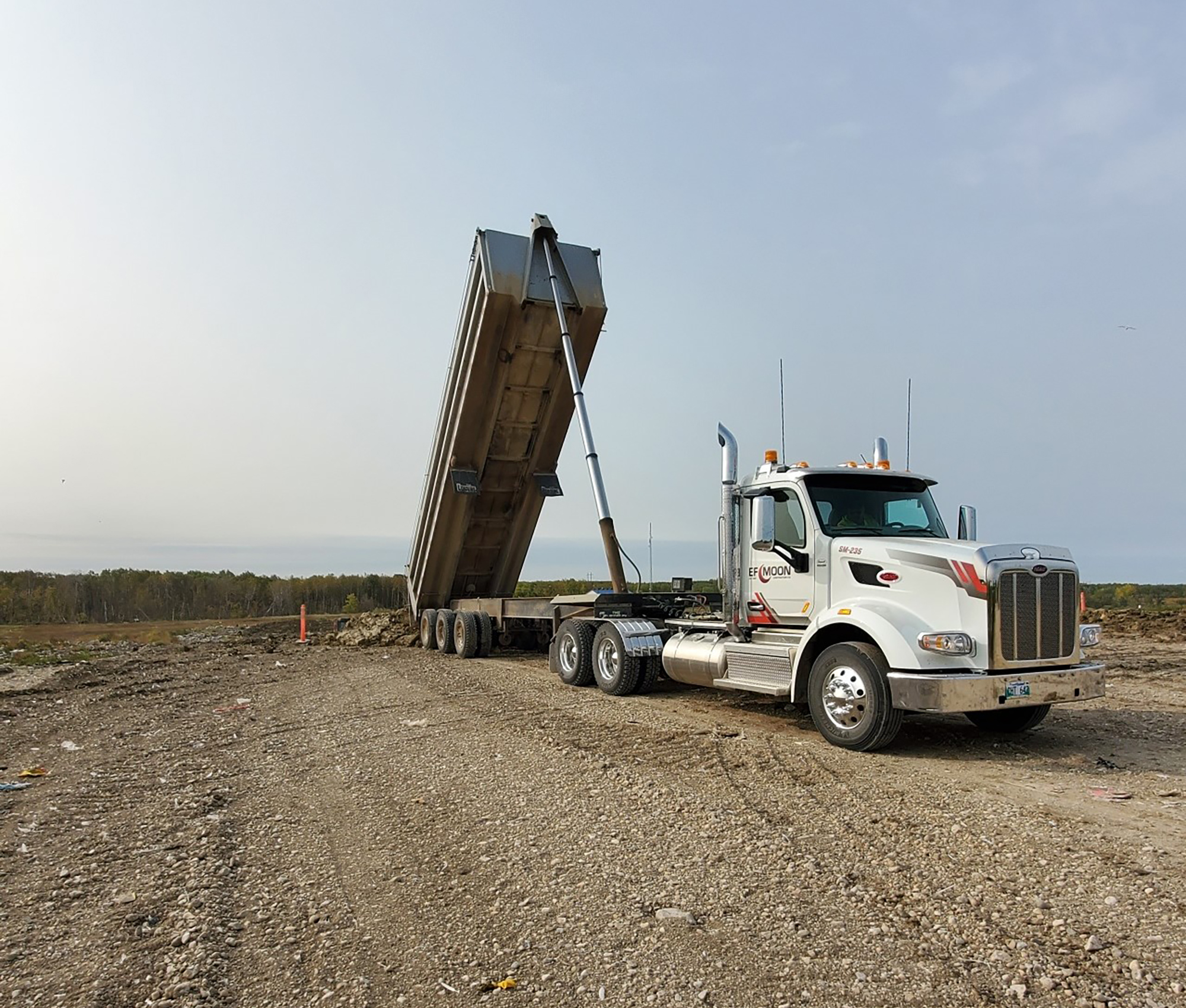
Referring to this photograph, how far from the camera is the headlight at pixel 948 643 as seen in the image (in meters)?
6.51

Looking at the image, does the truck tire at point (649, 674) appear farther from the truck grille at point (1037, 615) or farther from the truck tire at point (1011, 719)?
the truck grille at point (1037, 615)

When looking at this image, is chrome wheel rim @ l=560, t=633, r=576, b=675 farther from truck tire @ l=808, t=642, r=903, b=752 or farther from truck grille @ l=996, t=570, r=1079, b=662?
truck grille @ l=996, t=570, r=1079, b=662

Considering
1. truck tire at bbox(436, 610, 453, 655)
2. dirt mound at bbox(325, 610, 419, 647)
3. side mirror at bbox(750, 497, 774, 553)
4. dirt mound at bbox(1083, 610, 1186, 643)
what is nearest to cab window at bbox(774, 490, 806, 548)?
side mirror at bbox(750, 497, 774, 553)

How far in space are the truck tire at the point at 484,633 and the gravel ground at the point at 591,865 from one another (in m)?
5.58

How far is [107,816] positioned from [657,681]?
592 cm

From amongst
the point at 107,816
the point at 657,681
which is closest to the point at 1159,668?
the point at 657,681

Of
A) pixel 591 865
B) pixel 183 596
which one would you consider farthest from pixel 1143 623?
pixel 183 596

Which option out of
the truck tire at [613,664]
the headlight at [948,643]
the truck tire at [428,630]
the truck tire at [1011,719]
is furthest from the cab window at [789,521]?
the truck tire at [428,630]

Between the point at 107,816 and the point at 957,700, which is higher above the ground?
the point at 957,700

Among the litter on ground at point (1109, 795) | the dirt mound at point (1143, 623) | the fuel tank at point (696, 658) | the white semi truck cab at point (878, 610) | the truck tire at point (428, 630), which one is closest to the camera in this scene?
the litter on ground at point (1109, 795)

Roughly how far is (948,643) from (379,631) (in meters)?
12.4

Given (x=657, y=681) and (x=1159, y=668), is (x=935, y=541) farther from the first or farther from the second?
(x=1159, y=668)

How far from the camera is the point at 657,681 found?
10023mm

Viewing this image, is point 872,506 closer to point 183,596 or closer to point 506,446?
point 506,446
